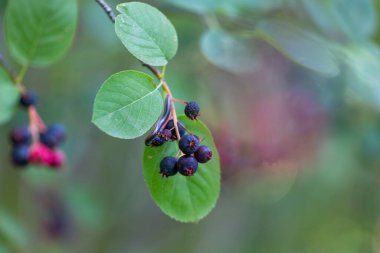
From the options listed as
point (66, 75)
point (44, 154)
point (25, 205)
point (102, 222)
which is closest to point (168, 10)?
point (44, 154)

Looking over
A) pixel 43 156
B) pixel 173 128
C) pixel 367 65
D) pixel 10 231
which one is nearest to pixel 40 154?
pixel 43 156

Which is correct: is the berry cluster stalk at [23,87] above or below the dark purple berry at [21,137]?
above

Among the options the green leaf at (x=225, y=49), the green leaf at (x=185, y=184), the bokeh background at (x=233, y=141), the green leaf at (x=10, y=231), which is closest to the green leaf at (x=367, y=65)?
the bokeh background at (x=233, y=141)

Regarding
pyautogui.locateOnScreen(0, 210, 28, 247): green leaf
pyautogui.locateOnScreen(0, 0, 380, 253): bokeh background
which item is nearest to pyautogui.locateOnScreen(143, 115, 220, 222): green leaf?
→ pyautogui.locateOnScreen(0, 0, 380, 253): bokeh background

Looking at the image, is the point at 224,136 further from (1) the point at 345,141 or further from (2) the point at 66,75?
(2) the point at 66,75

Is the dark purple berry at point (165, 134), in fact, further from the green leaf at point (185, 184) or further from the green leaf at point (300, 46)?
the green leaf at point (300, 46)

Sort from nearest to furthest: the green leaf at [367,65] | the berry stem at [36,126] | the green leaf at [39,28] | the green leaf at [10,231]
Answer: the green leaf at [39,28] < the berry stem at [36,126] < the green leaf at [367,65] < the green leaf at [10,231]

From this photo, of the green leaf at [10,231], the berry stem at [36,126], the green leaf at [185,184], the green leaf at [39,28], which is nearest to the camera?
the green leaf at [185,184]

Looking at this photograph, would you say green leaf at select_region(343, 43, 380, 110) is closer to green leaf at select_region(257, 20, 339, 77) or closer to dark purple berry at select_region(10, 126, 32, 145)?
green leaf at select_region(257, 20, 339, 77)
